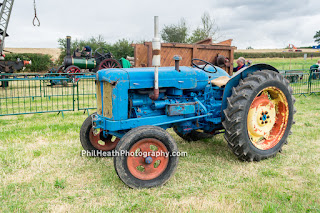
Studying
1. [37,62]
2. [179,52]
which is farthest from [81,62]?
[37,62]

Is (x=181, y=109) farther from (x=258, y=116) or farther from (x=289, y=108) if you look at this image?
(x=289, y=108)

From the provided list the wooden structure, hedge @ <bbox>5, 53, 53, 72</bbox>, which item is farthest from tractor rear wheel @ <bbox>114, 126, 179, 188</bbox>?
hedge @ <bbox>5, 53, 53, 72</bbox>

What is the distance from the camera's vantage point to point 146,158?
3.10 meters

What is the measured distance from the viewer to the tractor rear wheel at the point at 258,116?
358 centimetres

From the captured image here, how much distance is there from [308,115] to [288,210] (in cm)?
495

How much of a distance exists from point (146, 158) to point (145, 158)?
17 mm

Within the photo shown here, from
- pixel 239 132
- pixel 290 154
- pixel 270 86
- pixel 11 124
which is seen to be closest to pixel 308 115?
pixel 290 154

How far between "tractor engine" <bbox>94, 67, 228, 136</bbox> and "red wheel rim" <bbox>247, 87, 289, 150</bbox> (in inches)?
19.6

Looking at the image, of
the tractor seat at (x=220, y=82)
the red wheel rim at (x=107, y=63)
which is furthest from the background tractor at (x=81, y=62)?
the tractor seat at (x=220, y=82)

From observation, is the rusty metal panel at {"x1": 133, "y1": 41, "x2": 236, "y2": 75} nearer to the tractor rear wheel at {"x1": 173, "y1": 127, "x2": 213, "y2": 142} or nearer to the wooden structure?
the wooden structure

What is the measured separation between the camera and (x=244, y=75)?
399cm

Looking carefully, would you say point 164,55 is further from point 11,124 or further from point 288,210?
point 288,210

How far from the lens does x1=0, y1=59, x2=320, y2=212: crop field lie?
2.73m

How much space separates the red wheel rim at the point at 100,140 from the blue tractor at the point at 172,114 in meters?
0.01
